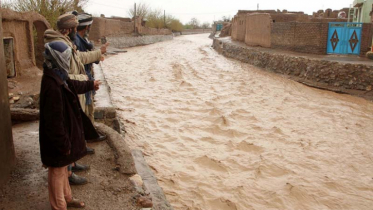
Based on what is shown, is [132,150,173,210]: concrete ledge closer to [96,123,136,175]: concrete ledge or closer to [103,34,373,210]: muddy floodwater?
[96,123,136,175]: concrete ledge

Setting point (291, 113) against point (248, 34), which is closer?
point (291, 113)

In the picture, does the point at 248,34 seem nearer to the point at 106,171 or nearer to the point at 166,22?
the point at 106,171

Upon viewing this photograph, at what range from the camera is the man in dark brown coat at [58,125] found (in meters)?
2.43

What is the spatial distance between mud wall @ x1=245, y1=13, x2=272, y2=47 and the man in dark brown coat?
Result: 573 inches

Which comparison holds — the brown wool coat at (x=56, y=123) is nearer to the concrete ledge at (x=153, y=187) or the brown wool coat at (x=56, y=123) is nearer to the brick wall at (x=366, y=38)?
the concrete ledge at (x=153, y=187)

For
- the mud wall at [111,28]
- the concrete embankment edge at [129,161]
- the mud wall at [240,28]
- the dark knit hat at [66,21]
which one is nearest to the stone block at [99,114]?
the concrete embankment edge at [129,161]

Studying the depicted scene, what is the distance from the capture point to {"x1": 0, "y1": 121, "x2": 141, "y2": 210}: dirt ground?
2.73 m

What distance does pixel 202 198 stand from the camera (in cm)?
399

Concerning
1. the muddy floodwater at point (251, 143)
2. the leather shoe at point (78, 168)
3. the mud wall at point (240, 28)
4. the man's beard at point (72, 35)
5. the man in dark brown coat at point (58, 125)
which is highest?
the mud wall at point (240, 28)

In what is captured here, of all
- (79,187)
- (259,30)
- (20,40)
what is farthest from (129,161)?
(259,30)

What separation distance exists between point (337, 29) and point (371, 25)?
1.07 metres

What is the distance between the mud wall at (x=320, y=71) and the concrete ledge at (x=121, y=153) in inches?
322

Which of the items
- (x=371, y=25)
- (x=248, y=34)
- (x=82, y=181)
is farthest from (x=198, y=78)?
(x=82, y=181)

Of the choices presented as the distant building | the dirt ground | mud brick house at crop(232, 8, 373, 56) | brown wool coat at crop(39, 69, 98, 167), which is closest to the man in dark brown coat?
brown wool coat at crop(39, 69, 98, 167)
